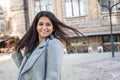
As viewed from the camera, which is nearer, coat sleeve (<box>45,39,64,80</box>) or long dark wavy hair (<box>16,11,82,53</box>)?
coat sleeve (<box>45,39,64,80</box>)

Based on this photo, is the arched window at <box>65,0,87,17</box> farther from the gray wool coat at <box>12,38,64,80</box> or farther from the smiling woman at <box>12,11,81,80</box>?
the gray wool coat at <box>12,38,64,80</box>

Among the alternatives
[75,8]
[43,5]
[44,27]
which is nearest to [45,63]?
[44,27]

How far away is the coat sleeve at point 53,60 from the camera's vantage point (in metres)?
2.22

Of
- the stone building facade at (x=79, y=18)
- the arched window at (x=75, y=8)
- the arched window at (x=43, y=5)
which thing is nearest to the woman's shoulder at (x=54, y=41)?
the stone building facade at (x=79, y=18)

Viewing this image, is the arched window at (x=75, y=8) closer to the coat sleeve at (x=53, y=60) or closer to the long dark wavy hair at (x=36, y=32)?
the long dark wavy hair at (x=36, y=32)

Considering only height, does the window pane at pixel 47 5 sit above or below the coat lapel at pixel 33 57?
above

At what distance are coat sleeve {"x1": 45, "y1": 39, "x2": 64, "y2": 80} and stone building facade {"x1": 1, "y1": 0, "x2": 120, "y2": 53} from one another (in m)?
16.1

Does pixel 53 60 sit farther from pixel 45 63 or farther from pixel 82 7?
pixel 82 7

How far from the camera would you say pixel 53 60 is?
2238 mm

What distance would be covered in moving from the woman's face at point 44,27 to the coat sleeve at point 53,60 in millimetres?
114

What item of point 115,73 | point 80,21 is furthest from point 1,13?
point 115,73

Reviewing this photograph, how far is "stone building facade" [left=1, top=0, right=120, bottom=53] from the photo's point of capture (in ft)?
65.9

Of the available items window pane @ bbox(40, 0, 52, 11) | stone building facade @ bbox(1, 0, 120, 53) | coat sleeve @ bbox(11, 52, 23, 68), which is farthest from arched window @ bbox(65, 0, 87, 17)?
coat sleeve @ bbox(11, 52, 23, 68)

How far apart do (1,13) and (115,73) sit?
1574cm
